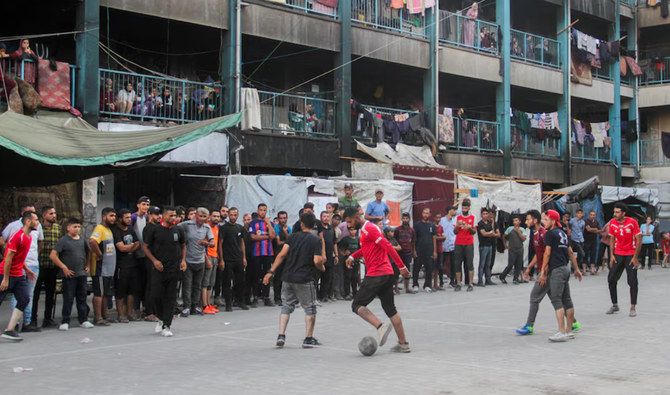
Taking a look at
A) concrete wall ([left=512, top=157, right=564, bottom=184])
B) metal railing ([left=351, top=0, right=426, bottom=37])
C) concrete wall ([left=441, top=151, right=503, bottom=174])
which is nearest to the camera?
metal railing ([left=351, top=0, right=426, bottom=37])

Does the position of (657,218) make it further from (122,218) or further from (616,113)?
(122,218)

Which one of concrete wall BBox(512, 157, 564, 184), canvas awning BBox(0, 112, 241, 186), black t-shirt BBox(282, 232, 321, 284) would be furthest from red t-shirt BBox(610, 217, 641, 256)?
concrete wall BBox(512, 157, 564, 184)

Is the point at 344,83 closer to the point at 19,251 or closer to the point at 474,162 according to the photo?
the point at 474,162

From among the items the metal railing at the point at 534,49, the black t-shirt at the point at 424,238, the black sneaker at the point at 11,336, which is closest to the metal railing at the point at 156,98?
the black t-shirt at the point at 424,238

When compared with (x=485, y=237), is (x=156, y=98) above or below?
above

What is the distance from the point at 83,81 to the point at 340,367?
458 inches

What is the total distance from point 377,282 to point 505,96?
19733 mm

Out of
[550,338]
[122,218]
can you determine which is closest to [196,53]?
[122,218]

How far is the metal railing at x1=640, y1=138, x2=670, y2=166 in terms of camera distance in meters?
34.1

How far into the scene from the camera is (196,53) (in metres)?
21.1

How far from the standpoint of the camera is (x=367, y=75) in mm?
25734

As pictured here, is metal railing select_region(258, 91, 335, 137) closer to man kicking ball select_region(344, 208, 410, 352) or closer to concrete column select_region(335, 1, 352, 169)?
concrete column select_region(335, 1, 352, 169)

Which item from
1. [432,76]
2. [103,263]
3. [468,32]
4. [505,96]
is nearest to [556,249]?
[103,263]

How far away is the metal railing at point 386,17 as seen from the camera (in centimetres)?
2311
